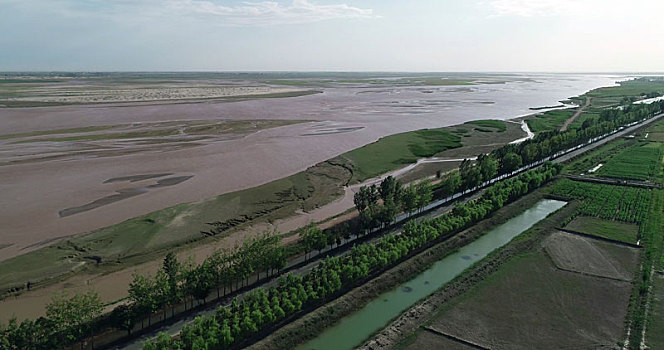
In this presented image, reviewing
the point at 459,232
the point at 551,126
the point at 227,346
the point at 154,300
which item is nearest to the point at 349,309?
the point at 227,346

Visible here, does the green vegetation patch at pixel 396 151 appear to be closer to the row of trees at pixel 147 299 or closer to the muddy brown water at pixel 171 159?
the muddy brown water at pixel 171 159

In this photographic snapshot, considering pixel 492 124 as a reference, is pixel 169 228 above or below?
below

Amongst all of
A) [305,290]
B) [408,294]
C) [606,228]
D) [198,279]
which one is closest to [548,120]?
[606,228]

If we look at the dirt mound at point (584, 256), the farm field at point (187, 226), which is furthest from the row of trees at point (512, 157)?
the dirt mound at point (584, 256)

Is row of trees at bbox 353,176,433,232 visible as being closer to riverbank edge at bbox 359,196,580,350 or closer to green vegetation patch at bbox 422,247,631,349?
riverbank edge at bbox 359,196,580,350

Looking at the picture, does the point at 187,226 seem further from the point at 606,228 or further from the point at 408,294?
the point at 606,228
